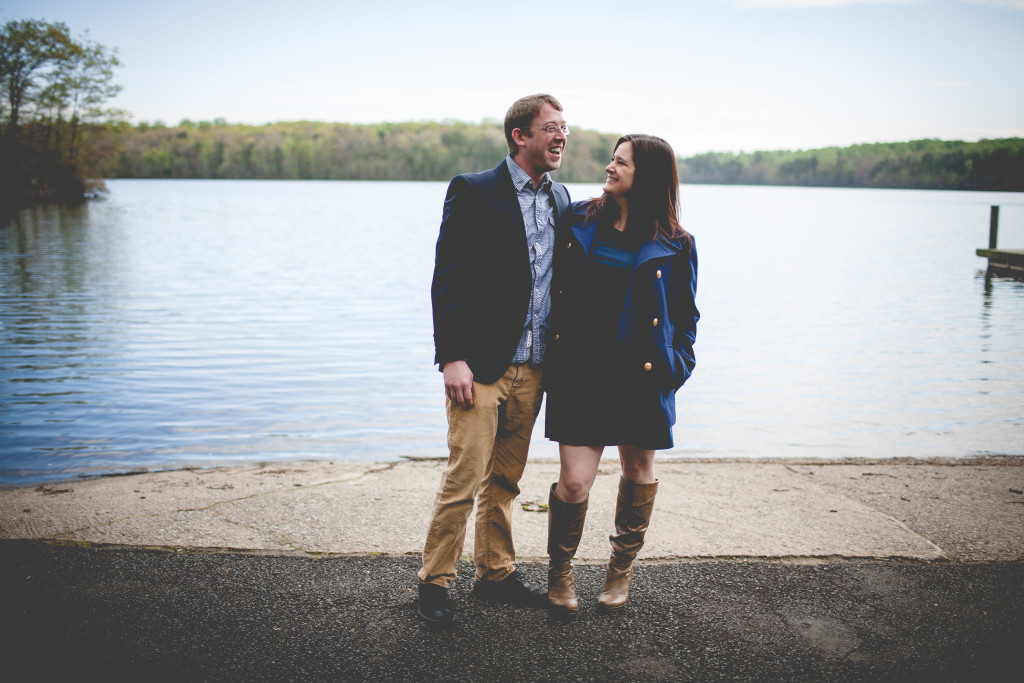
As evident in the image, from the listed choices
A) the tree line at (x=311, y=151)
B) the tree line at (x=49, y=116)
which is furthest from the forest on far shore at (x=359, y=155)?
the tree line at (x=49, y=116)

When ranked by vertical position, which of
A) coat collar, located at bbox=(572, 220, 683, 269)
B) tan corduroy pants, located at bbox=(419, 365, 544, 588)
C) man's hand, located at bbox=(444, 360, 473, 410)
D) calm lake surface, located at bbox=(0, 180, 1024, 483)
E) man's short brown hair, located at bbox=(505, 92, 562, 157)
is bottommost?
calm lake surface, located at bbox=(0, 180, 1024, 483)

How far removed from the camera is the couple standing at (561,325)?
326cm

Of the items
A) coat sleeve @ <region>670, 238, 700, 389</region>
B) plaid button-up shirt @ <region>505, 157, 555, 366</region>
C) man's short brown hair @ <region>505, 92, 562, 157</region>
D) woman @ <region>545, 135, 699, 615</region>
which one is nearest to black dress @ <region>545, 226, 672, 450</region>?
woman @ <region>545, 135, 699, 615</region>

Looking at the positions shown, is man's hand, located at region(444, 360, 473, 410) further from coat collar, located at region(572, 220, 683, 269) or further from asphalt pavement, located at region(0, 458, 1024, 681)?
asphalt pavement, located at region(0, 458, 1024, 681)

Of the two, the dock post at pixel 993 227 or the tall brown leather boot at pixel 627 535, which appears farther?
the dock post at pixel 993 227

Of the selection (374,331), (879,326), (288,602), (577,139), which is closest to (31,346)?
(374,331)

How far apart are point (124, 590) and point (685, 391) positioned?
8.50 metres

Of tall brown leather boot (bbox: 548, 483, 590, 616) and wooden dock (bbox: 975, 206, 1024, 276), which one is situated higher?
wooden dock (bbox: 975, 206, 1024, 276)

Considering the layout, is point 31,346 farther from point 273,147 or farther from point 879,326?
point 273,147

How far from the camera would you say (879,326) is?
54.1ft

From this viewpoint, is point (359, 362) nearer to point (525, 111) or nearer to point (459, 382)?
point (459, 382)

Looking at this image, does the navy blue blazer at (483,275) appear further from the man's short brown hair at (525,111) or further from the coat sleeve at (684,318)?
the coat sleeve at (684,318)

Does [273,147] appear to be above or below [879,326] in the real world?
above

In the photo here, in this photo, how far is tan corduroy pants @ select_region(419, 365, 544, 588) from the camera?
3.28m
